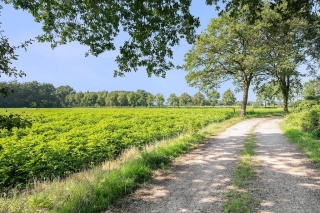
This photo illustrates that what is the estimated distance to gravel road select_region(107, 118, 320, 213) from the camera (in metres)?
4.24

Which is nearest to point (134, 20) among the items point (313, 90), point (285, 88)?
point (285, 88)

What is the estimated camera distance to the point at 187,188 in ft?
17.0

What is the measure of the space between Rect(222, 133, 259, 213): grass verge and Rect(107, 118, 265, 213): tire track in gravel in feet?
0.51

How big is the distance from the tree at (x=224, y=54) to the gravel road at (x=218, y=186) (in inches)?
735

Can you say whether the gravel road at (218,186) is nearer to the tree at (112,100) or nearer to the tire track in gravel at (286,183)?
the tire track in gravel at (286,183)

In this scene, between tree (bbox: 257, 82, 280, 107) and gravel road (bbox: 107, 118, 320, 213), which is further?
tree (bbox: 257, 82, 280, 107)

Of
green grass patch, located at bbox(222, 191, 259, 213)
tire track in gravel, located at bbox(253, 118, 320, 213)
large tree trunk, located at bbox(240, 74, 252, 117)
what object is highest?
large tree trunk, located at bbox(240, 74, 252, 117)

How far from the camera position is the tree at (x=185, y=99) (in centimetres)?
12700

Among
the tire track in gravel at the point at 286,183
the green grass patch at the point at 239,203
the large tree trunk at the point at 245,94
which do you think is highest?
the large tree trunk at the point at 245,94

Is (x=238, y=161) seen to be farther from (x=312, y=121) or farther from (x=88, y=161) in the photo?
(x=312, y=121)

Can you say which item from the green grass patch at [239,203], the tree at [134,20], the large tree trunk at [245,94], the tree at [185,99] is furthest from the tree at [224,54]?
the tree at [185,99]

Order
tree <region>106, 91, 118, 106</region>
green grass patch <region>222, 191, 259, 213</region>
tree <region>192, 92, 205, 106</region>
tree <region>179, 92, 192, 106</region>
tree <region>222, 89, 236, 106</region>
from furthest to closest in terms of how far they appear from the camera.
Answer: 1. tree <region>106, 91, 118, 106</region>
2. tree <region>179, 92, 192, 106</region>
3. tree <region>192, 92, 205, 106</region>
4. tree <region>222, 89, 236, 106</region>
5. green grass patch <region>222, 191, 259, 213</region>

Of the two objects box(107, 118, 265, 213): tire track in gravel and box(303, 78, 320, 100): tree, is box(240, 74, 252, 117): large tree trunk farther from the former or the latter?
box(107, 118, 265, 213): tire track in gravel

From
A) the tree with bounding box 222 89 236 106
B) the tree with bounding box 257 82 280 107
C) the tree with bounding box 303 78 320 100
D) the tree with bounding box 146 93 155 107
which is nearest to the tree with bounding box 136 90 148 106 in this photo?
the tree with bounding box 146 93 155 107
